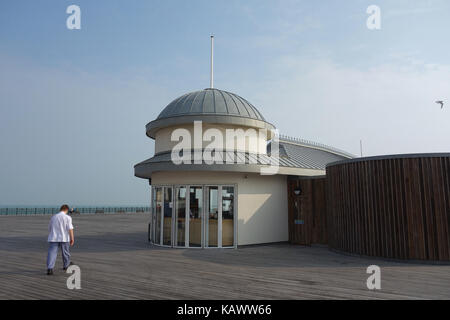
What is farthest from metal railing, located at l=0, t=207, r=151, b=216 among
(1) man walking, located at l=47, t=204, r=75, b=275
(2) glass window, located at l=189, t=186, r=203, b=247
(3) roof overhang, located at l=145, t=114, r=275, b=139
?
(1) man walking, located at l=47, t=204, r=75, b=275

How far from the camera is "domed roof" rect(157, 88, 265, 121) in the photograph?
525 inches

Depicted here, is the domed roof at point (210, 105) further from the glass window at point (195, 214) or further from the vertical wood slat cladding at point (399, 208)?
the vertical wood slat cladding at point (399, 208)

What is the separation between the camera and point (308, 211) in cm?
1322

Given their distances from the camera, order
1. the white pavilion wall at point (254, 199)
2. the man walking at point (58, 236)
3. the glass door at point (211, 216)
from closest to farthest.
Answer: the man walking at point (58, 236) → the glass door at point (211, 216) → the white pavilion wall at point (254, 199)

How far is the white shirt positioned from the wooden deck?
0.89m

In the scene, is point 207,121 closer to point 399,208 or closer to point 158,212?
point 158,212

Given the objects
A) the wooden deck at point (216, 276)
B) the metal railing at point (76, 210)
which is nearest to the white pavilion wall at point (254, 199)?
the wooden deck at point (216, 276)

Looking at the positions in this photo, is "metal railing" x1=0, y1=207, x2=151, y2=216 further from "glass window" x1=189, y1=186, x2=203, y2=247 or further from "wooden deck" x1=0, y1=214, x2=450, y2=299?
"glass window" x1=189, y1=186, x2=203, y2=247

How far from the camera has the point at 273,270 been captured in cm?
823

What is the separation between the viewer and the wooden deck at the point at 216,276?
19.7ft

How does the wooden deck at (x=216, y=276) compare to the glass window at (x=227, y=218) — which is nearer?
the wooden deck at (x=216, y=276)

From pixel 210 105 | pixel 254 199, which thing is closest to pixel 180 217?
pixel 254 199

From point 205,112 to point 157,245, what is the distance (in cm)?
598

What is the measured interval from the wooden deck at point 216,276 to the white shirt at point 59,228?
0.89 m
